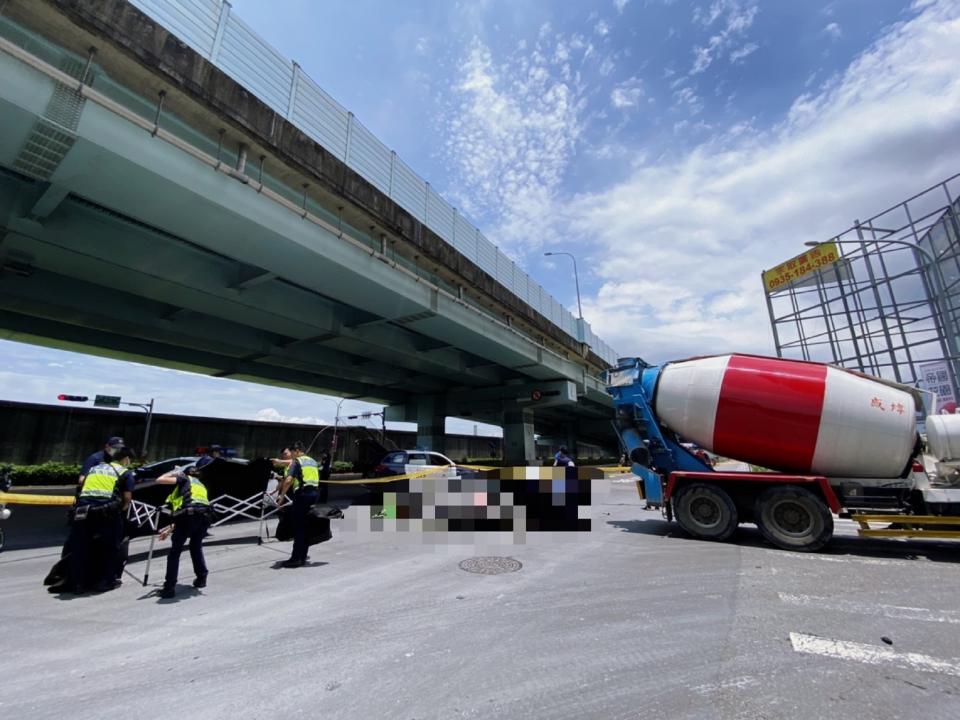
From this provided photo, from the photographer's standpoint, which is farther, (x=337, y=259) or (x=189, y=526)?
(x=337, y=259)

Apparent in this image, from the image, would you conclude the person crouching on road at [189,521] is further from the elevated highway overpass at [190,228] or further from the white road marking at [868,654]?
the white road marking at [868,654]

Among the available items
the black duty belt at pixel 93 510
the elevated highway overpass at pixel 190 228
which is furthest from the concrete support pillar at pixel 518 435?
the black duty belt at pixel 93 510

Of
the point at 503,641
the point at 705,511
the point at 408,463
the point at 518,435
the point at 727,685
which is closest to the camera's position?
the point at 727,685

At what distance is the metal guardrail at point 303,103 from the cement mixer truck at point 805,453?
28.9 ft

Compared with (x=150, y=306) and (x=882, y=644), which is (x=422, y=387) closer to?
(x=150, y=306)

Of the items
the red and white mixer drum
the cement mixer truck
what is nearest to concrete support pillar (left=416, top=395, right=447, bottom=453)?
the cement mixer truck

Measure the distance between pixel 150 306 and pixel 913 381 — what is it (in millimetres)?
25032

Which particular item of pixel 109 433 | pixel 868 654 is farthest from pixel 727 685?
pixel 109 433

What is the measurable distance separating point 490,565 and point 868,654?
4399 millimetres

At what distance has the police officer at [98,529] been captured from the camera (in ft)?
17.9

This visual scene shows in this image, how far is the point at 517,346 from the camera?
18766mm

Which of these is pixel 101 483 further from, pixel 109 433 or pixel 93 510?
pixel 109 433

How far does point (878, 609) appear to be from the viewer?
4.70 metres

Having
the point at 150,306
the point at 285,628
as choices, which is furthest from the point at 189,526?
the point at 150,306
